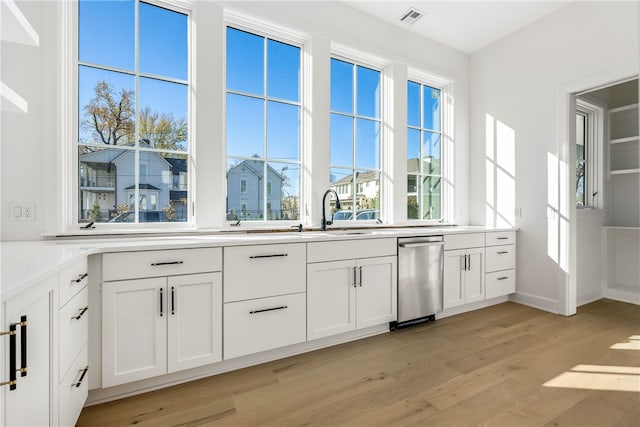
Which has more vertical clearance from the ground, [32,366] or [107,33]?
[107,33]

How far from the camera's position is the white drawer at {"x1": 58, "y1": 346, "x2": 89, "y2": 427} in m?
1.21

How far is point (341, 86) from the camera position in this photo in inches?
127

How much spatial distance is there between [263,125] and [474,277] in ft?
8.58

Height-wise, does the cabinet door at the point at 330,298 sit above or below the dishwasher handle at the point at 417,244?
below

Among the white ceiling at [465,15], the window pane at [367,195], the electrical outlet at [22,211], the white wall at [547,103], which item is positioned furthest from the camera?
the window pane at [367,195]

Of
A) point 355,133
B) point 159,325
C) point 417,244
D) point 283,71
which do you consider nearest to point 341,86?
point 355,133

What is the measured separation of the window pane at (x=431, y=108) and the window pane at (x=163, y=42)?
281 centimetres

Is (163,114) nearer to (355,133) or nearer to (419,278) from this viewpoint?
(355,133)

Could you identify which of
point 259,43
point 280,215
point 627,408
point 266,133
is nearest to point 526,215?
point 627,408

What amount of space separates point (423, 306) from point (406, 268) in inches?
16.4

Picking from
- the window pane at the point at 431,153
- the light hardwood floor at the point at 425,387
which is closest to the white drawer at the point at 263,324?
the light hardwood floor at the point at 425,387

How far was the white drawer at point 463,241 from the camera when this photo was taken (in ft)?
9.61

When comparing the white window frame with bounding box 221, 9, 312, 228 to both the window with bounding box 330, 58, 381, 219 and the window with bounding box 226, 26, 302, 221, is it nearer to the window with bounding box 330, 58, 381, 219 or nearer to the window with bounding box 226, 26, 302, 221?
the window with bounding box 226, 26, 302, 221

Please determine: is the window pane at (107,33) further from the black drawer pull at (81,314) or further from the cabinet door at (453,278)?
the cabinet door at (453,278)
